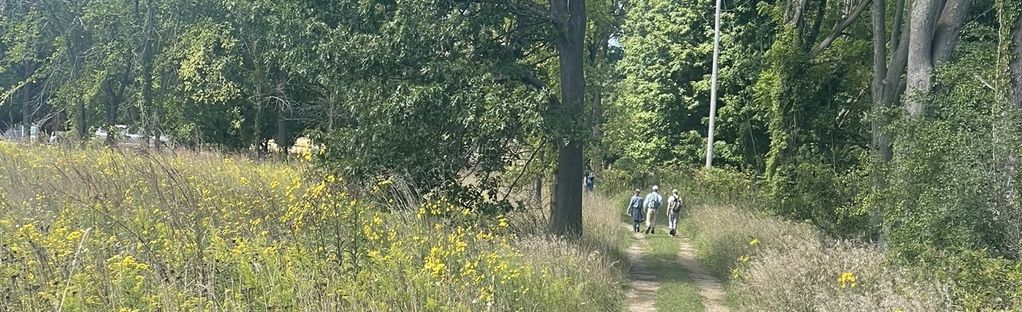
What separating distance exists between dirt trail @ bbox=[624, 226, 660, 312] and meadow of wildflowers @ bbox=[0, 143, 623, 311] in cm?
189

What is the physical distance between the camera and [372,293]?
6.18 meters

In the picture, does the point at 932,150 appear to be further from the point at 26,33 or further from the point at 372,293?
the point at 26,33

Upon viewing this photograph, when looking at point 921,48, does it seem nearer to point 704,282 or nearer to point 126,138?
point 704,282

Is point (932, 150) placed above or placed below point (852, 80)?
below

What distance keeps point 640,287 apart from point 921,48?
18.0ft

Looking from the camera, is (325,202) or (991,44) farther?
(991,44)

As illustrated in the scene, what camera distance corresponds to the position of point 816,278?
9141 millimetres

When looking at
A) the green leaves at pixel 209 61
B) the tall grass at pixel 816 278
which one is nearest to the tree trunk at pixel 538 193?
the tall grass at pixel 816 278

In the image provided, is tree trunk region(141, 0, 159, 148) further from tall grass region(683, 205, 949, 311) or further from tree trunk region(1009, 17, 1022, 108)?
tree trunk region(1009, 17, 1022, 108)

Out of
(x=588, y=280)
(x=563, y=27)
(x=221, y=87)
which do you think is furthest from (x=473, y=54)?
(x=221, y=87)

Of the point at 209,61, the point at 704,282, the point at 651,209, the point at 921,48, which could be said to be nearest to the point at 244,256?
the point at 921,48

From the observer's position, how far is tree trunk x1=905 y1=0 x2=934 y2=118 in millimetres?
11062

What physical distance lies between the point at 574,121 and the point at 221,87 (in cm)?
1860

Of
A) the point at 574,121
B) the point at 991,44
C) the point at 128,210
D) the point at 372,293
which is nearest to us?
the point at 372,293
